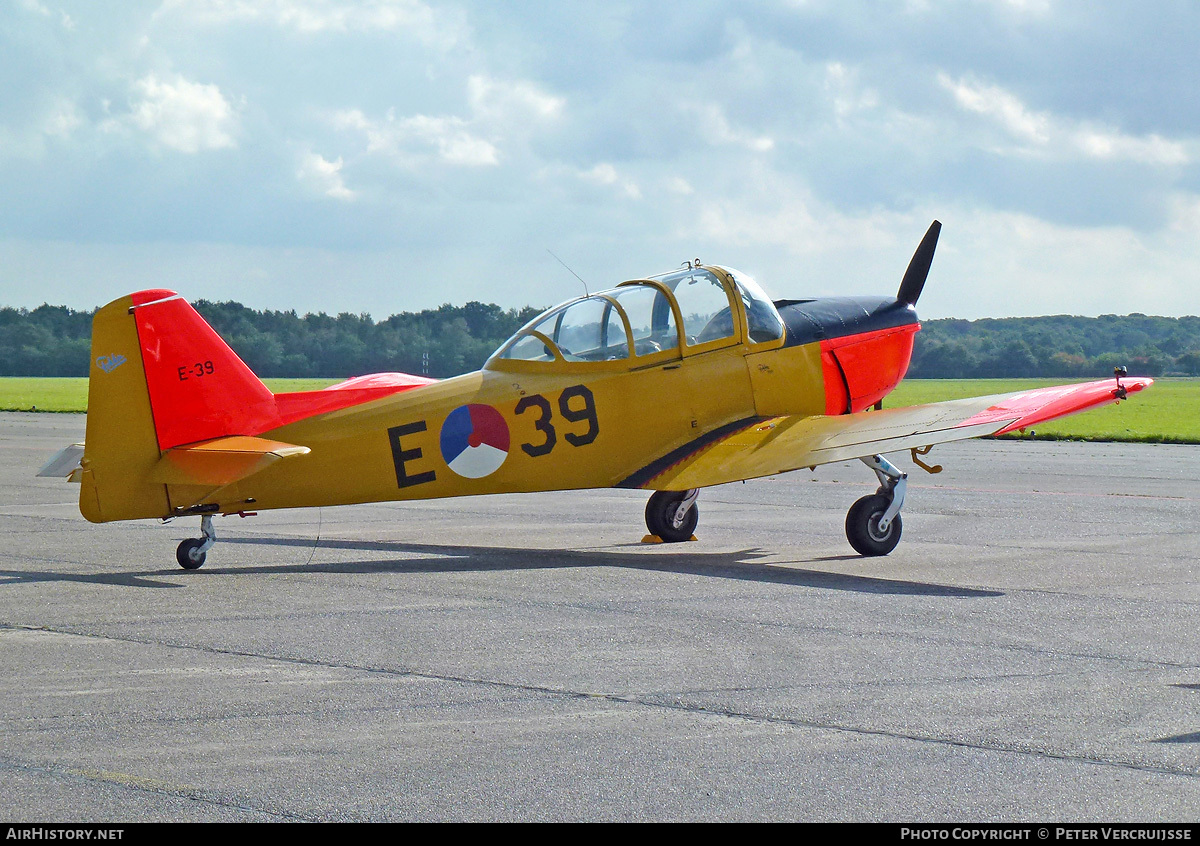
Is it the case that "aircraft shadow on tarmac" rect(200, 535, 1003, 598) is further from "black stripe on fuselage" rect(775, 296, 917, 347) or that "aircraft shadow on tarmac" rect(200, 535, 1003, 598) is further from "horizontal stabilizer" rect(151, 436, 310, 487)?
"black stripe on fuselage" rect(775, 296, 917, 347)

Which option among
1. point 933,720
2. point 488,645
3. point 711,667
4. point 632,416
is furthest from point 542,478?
point 933,720

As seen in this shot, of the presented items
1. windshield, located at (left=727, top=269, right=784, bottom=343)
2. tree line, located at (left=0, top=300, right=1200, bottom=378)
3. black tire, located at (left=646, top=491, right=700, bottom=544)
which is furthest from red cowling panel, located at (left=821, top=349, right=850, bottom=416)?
tree line, located at (left=0, top=300, right=1200, bottom=378)

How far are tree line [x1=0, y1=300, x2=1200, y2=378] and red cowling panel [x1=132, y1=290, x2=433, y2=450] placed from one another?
185 feet

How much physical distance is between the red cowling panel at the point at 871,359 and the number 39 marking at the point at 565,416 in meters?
2.85

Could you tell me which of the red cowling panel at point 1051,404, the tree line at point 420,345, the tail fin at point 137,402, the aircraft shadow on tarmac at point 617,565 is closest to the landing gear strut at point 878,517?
the aircraft shadow on tarmac at point 617,565

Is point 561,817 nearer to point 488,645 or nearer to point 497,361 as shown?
point 488,645

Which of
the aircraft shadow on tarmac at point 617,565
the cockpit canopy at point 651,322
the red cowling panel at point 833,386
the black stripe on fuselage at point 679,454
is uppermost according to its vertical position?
the cockpit canopy at point 651,322

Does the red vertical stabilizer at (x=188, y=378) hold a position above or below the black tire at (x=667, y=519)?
above

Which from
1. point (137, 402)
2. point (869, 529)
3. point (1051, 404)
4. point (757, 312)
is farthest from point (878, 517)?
point (137, 402)

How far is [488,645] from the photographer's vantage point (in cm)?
764

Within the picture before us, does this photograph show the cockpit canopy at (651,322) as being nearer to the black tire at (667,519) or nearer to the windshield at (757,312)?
the windshield at (757,312)

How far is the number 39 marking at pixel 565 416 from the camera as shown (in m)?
11.3

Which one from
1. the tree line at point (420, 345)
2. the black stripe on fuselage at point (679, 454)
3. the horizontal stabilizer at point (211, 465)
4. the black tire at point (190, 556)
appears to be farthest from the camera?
the tree line at point (420, 345)

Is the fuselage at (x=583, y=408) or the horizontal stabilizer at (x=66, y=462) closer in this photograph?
the fuselage at (x=583, y=408)
